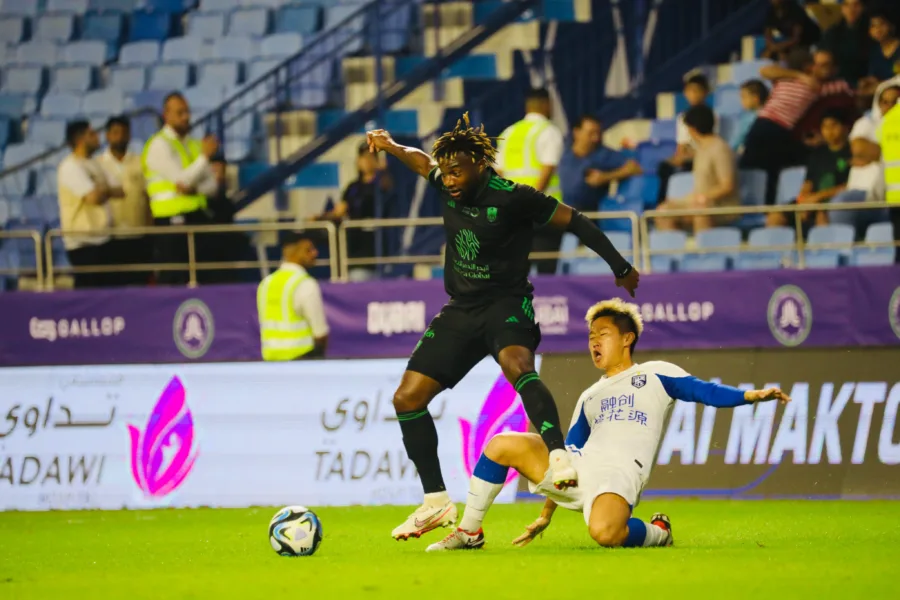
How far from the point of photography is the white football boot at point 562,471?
274 inches

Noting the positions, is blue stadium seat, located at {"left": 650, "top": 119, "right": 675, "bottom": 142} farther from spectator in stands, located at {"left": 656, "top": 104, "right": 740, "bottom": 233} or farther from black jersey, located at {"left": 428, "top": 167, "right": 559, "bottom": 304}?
black jersey, located at {"left": 428, "top": 167, "right": 559, "bottom": 304}

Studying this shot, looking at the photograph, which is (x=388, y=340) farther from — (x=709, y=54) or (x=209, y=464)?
(x=709, y=54)

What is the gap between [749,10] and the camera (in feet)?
62.1

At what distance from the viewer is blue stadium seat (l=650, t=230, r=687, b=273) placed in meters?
15.9

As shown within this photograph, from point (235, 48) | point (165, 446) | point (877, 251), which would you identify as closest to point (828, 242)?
point (877, 251)

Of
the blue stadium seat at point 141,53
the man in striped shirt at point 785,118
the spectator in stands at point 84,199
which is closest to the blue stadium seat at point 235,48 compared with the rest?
the blue stadium seat at point 141,53

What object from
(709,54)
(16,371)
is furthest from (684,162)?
(16,371)

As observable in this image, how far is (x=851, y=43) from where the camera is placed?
1630 cm

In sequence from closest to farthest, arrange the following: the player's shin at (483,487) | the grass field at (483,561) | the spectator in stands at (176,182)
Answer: the grass field at (483,561) < the player's shin at (483,487) < the spectator in stands at (176,182)

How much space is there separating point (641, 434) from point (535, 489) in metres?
0.59

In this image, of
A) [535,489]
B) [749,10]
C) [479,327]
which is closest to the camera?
[535,489]

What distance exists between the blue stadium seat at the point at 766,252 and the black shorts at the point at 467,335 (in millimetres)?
7469

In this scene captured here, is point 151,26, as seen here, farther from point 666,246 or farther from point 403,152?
point 403,152

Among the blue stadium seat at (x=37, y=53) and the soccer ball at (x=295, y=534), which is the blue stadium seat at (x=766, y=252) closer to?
the soccer ball at (x=295, y=534)
